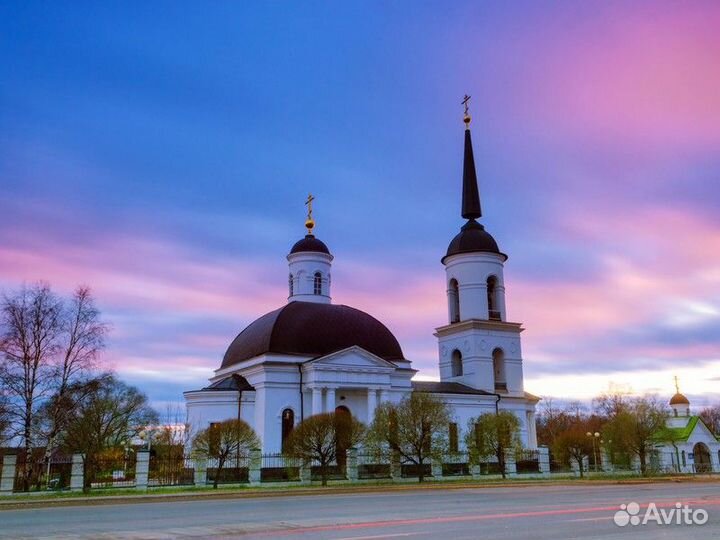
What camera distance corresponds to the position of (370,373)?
39.5 meters

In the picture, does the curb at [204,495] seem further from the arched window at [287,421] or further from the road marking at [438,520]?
the arched window at [287,421]

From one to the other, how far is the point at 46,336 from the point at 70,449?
19.6 ft

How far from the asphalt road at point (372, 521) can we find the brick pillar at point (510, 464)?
60.7ft

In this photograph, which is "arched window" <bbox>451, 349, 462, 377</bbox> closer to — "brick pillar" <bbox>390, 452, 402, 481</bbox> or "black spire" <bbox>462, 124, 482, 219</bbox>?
"black spire" <bbox>462, 124, 482, 219</bbox>

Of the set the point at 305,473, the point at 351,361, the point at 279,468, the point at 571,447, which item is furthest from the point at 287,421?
the point at 571,447

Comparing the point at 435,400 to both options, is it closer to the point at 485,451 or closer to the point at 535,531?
the point at 485,451

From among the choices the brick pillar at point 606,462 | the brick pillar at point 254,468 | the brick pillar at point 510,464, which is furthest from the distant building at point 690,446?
the brick pillar at point 254,468

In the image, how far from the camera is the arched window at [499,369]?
48.2m

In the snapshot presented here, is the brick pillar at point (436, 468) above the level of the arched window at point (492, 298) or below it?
below

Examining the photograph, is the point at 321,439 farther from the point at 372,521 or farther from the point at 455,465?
the point at 372,521

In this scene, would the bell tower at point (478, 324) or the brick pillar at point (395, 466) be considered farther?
the bell tower at point (478, 324)

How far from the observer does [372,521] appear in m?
13.1

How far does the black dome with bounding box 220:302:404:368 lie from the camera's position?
39.8 metres

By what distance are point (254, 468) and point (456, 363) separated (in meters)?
23.1
